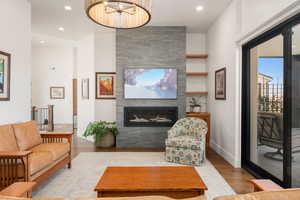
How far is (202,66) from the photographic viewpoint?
227 inches

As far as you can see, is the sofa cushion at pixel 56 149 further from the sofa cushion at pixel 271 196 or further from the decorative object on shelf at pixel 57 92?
the decorative object on shelf at pixel 57 92

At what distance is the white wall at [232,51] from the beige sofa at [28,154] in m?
3.20

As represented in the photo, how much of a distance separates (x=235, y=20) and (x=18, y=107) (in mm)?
4384

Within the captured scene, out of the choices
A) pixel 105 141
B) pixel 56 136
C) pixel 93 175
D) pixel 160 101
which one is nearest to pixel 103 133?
pixel 105 141

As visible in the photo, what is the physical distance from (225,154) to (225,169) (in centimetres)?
65

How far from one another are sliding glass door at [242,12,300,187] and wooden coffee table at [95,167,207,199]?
4.50 ft

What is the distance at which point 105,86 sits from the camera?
5.71m

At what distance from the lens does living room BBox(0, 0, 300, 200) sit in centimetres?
234

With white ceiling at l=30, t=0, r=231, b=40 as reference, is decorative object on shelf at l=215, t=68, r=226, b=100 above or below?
below

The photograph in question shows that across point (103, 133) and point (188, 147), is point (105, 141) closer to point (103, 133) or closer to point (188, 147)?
point (103, 133)

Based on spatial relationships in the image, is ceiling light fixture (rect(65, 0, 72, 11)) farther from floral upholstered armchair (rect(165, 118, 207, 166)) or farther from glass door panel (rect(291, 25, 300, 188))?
glass door panel (rect(291, 25, 300, 188))

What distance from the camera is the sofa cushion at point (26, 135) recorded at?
9.93 ft

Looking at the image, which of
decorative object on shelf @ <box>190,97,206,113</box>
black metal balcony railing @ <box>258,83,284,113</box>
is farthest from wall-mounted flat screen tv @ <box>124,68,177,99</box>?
black metal balcony railing @ <box>258,83,284,113</box>

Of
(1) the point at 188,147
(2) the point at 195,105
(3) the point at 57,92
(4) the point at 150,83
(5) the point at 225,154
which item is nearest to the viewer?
(1) the point at 188,147
